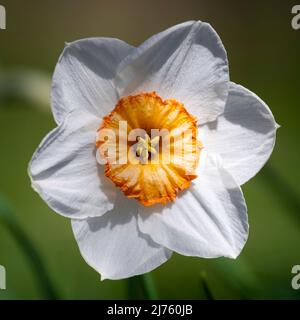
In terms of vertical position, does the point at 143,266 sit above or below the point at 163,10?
below

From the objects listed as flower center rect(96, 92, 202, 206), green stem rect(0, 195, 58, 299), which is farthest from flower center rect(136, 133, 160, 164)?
green stem rect(0, 195, 58, 299)

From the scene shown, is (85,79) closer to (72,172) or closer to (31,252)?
(72,172)

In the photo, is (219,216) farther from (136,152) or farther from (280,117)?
(280,117)

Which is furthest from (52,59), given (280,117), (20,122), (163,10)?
(280,117)

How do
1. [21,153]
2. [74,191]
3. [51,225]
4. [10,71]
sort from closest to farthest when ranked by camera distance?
A: [74,191], [10,71], [51,225], [21,153]

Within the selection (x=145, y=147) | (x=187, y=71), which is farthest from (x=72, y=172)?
(x=187, y=71)

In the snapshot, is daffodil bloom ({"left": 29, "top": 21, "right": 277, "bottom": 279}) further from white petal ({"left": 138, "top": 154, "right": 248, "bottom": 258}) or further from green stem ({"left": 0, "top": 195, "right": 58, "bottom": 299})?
green stem ({"left": 0, "top": 195, "right": 58, "bottom": 299})

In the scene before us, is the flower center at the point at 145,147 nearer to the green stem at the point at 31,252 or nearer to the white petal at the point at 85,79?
the white petal at the point at 85,79
